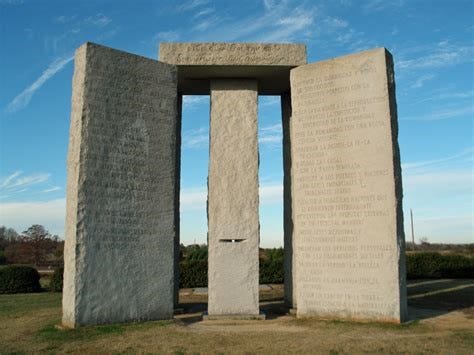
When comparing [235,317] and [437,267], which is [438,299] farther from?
[437,267]

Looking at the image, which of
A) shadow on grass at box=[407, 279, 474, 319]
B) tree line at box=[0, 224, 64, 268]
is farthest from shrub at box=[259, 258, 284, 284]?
tree line at box=[0, 224, 64, 268]

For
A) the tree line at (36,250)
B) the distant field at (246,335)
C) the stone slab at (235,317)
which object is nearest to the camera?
the distant field at (246,335)

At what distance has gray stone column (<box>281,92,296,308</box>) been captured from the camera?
36.8 feet

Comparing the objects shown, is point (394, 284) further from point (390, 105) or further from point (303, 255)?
point (390, 105)

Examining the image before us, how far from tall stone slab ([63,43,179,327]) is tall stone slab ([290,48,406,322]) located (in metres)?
2.79

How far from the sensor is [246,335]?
8141mm

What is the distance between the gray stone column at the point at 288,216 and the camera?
11.2 m

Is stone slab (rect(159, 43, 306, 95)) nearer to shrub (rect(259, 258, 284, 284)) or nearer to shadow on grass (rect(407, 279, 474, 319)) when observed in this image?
shadow on grass (rect(407, 279, 474, 319))

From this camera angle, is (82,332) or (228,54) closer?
(82,332)

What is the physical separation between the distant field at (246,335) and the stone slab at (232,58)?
5.39m

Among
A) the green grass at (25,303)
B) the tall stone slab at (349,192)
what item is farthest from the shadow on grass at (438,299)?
the green grass at (25,303)

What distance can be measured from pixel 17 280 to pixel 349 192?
11890mm

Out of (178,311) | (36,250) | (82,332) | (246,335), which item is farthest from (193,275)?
(36,250)

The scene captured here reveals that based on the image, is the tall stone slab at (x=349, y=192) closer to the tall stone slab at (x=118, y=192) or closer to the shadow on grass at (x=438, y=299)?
the shadow on grass at (x=438, y=299)
